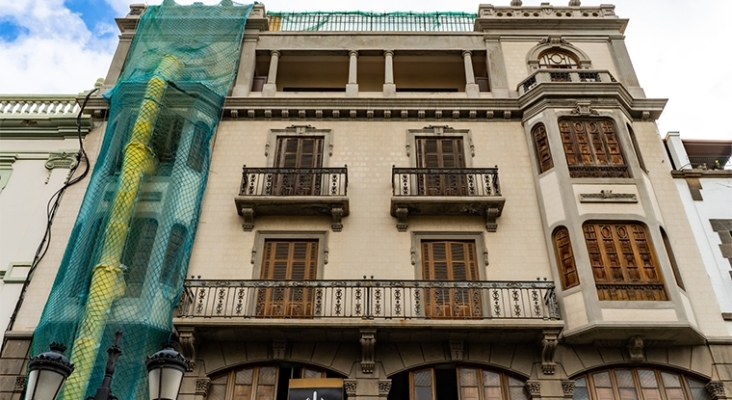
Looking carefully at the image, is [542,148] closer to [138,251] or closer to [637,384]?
[637,384]

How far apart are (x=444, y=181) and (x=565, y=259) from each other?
315 centimetres

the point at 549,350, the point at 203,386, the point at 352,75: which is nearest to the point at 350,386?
the point at 203,386

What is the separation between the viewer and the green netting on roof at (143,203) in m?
10.7

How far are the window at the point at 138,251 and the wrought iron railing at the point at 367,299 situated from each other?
0.99 m

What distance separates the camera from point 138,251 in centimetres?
1195

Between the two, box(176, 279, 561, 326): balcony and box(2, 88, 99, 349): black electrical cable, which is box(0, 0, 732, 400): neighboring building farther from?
box(2, 88, 99, 349): black electrical cable

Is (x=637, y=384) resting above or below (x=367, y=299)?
below

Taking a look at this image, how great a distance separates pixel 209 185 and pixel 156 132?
1.69 metres

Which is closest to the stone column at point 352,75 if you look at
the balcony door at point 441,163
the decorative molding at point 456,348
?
the balcony door at point 441,163

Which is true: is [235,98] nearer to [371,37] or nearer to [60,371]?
[371,37]

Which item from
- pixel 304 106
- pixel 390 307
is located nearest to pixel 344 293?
pixel 390 307

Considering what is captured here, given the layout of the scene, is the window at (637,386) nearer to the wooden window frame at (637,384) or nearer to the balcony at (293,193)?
the wooden window frame at (637,384)

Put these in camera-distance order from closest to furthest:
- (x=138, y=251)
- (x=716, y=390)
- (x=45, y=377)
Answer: (x=45, y=377), (x=716, y=390), (x=138, y=251)

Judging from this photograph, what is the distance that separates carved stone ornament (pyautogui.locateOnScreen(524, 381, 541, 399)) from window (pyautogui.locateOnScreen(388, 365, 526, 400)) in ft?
0.52
